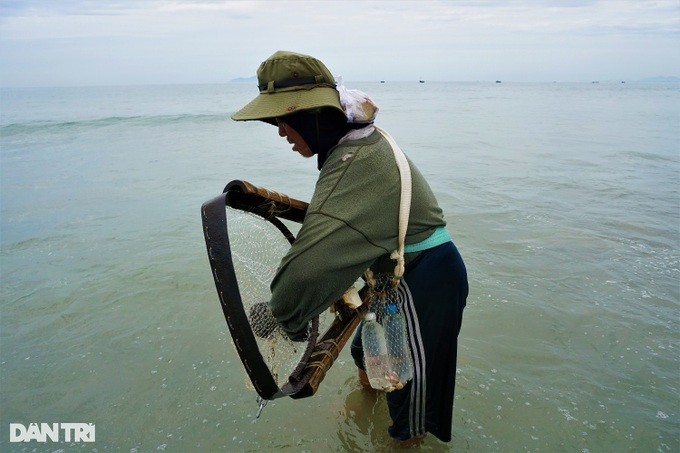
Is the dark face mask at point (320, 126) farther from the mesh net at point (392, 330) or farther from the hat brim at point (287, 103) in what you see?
the mesh net at point (392, 330)

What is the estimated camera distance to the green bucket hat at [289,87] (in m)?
A: 1.86

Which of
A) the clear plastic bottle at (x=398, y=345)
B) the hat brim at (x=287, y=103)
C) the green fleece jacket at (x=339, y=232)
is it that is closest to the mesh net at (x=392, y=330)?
the clear plastic bottle at (x=398, y=345)

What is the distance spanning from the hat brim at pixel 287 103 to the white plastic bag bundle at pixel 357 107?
7 centimetres

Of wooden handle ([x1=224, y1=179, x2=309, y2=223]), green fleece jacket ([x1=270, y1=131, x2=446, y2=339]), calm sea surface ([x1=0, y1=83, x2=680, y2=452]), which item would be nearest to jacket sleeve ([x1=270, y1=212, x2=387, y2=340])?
green fleece jacket ([x1=270, y1=131, x2=446, y2=339])

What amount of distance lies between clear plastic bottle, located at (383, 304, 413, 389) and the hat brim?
109cm

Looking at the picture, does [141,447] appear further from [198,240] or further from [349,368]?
[198,240]

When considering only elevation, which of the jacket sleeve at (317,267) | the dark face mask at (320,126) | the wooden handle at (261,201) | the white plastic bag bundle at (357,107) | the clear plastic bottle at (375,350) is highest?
the white plastic bag bundle at (357,107)

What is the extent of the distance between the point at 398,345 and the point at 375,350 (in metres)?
0.12

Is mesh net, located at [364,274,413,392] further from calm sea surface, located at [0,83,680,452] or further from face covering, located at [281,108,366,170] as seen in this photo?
calm sea surface, located at [0,83,680,452]

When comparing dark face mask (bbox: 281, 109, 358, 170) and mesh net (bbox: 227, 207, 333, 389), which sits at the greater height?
dark face mask (bbox: 281, 109, 358, 170)

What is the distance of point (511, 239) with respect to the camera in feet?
21.4

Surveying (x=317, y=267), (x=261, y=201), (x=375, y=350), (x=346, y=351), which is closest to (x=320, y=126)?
(x=261, y=201)

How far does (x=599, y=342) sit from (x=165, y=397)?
3.68m

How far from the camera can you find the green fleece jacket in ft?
5.77
